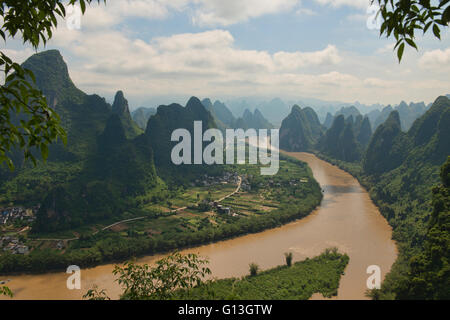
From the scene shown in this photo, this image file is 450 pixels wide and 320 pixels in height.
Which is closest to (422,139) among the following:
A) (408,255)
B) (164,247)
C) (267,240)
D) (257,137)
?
(408,255)

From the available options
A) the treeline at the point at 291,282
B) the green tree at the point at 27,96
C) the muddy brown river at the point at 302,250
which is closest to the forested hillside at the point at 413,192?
the muddy brown river at the point at 302,250

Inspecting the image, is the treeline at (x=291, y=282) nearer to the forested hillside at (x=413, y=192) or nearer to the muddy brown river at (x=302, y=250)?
the muddy brown river at (x=302, y=250)

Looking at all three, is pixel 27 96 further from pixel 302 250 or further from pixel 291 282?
pixel 302 250

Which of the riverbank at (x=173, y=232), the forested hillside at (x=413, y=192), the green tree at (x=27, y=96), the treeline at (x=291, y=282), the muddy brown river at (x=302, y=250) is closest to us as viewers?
the green tree at (x=27, y=96)

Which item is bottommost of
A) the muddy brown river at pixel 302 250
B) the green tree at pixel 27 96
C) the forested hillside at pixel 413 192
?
the muddy brown river at pixel 302 250

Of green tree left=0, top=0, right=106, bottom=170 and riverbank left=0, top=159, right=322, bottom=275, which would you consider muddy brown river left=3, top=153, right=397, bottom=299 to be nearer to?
riverbank left=0, top=159, right=322, bottom=275

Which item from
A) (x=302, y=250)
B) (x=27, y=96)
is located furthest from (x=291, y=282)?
(x=27, y=96)
